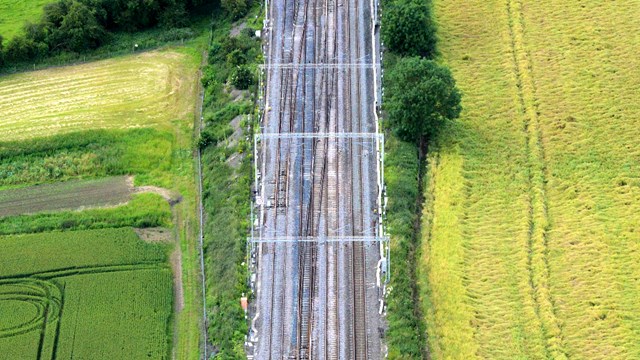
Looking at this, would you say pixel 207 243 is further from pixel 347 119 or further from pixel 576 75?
pixel 576 75

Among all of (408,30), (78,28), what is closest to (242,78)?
(408,30)

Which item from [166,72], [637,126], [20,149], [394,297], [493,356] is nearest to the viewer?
[493,356]

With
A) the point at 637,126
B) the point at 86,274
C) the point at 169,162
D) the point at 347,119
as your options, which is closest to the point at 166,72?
the point at 169,162

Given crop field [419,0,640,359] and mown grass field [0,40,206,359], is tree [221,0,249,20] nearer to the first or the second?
mown grass field [0,40,206,359]

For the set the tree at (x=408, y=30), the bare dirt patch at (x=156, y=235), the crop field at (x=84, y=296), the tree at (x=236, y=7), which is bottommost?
the crop field at (x=84, y=296)

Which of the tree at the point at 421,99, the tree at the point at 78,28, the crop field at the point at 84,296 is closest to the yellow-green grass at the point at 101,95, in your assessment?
the tree at the point at 78,28

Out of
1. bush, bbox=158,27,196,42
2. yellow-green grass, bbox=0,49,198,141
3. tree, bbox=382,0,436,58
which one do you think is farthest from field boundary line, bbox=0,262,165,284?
tree, bbox=382,0,436,58

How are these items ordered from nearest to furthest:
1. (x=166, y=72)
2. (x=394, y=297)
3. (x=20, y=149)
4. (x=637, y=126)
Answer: (x=394, y=297) → (x=637, y=126) → (x=20, y=149) → (x=166, y=72)

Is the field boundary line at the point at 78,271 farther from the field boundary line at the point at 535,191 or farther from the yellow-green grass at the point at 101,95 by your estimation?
the field boundary line at the point at 535,191
